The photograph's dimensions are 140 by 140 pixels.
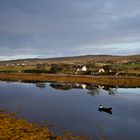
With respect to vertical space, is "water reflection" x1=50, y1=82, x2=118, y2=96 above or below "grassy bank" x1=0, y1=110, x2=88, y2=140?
below

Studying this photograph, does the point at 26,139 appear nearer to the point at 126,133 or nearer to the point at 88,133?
the point at 88,133

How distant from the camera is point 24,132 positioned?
33.9m

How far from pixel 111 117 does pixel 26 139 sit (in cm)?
1673

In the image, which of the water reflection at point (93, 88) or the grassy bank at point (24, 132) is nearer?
the grassy bank at point (24, 132)

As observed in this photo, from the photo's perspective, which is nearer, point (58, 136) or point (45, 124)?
point (58, 136)

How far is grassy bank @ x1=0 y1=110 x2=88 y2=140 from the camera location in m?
31.7

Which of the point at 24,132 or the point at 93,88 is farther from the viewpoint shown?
the point at 93,88

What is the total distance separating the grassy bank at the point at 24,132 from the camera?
31.7 m

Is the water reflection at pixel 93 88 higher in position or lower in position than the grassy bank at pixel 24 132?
lower

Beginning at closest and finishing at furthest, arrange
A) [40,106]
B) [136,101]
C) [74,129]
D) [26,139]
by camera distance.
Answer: [26,139] → [74,129] → [40,106] → [136,101]

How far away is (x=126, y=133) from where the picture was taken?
3478 cm

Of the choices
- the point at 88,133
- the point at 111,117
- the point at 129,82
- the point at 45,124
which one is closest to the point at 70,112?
the point at 111,117

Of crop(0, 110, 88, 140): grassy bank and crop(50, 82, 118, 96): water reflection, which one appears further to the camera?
crop(50, 82, 118, 96): water reflection

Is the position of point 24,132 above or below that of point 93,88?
above
